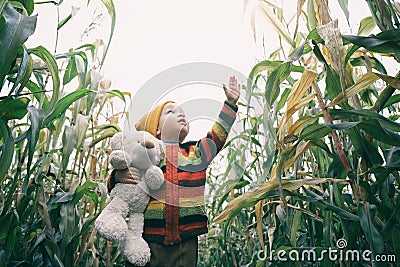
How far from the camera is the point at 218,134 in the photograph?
1.06 meters

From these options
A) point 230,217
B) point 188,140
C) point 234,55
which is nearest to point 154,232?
point 188,140

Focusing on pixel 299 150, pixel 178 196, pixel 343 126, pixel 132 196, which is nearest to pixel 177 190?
pixel 178 196

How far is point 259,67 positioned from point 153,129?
0.44m

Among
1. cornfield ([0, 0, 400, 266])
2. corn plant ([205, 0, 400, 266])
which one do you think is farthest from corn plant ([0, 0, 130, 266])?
corn plant ([205, 0, 400, 266])

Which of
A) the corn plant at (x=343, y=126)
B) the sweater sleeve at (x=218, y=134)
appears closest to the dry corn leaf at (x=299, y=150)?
the corn plant at (x=343, y=126)

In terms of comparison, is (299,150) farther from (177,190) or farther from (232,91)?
(177,190)

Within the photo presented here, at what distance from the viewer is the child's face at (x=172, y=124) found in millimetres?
1115

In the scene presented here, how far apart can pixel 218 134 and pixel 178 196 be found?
20 cm

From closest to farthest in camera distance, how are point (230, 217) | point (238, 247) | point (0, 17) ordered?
1. point (0, 17)
2. point (230, 217)
3. point (238, 247)

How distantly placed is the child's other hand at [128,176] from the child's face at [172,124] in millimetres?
138

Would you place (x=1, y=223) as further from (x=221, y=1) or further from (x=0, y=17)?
(x=221, y=1)

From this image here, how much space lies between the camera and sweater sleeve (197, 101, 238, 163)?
1034 mm

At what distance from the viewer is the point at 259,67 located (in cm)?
79

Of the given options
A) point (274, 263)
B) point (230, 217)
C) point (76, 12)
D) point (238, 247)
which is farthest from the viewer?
point (238, 247)
